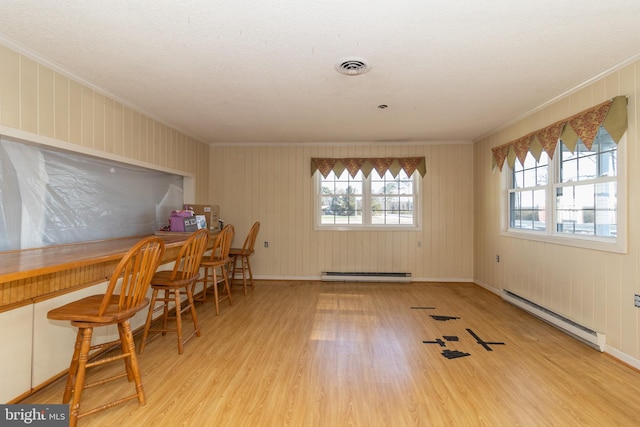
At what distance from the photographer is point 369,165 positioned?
17.4ft

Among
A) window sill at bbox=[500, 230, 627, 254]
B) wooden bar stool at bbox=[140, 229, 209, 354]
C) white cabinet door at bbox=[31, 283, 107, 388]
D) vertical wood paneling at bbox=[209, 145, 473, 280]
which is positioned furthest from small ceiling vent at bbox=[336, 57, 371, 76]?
vertical wood paneling at bbox=[209, 145, 473, 280]

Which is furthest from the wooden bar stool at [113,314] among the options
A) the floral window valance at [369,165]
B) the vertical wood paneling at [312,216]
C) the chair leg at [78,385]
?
the floral window valance at [369,165]

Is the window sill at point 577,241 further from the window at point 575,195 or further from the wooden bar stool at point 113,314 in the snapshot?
the wooden bar stool at point 113,314

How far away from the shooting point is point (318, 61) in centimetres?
246

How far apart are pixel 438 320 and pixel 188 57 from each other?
3.51 metres

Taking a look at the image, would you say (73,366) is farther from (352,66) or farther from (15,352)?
(352,66)

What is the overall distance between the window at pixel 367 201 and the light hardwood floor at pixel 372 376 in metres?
2.06

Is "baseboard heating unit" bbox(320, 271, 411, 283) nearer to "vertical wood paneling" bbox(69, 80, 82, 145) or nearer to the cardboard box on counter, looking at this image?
Answer: the cardboard box on counter

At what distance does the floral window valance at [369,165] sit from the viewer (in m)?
5.26

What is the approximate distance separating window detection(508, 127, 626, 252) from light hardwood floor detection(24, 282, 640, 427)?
1031mm

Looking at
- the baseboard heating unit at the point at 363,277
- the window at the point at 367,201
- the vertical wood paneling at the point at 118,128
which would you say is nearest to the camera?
the vertical wood paneling at the point at 118,128

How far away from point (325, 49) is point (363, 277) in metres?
3.80

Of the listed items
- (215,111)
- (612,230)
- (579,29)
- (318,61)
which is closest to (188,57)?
(318,61)

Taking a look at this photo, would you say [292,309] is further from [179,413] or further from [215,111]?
[215,111]
